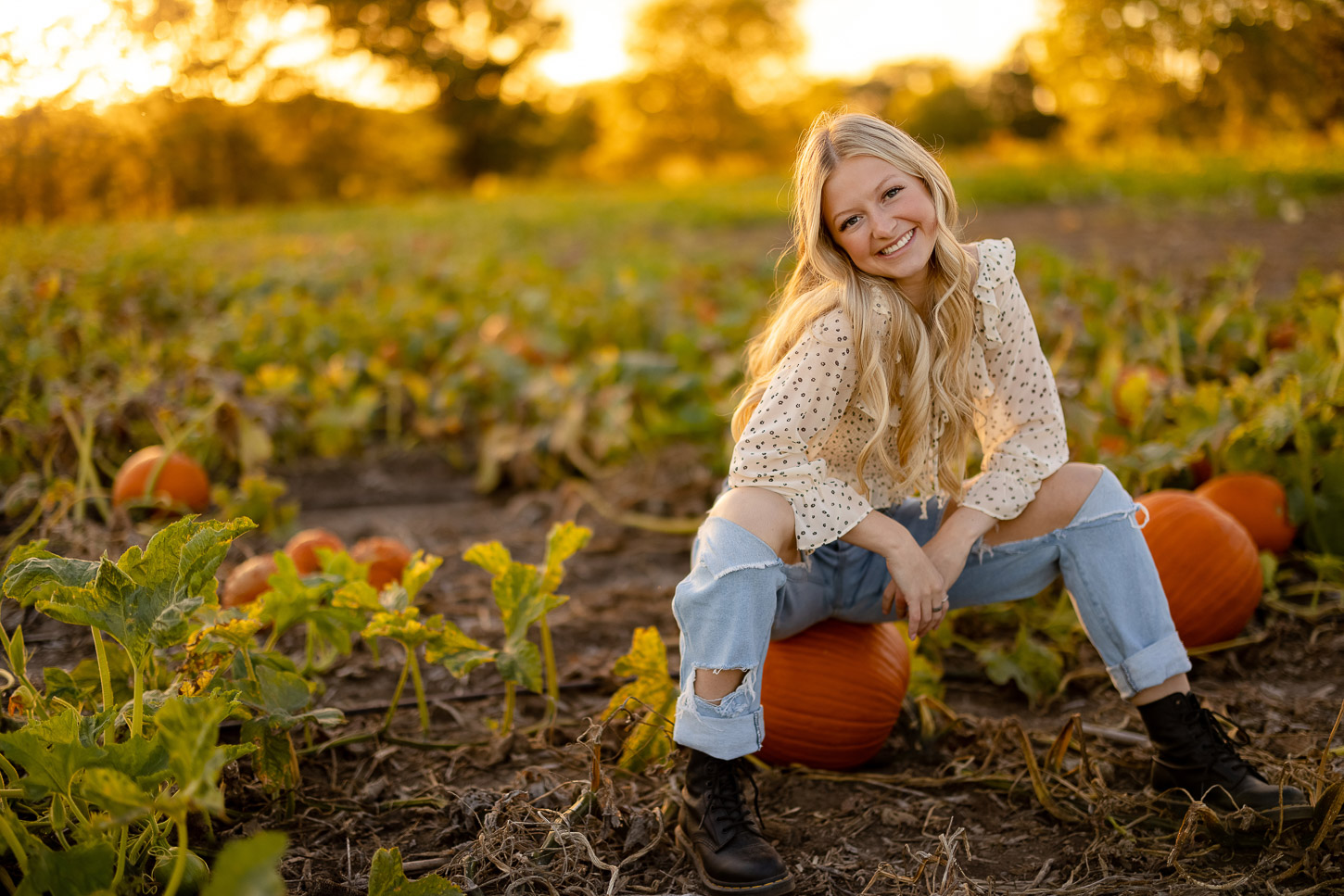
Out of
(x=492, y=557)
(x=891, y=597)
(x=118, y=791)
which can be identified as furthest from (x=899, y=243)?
(x=118, y=791)

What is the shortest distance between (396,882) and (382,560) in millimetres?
1215

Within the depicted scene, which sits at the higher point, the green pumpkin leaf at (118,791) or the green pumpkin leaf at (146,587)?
the green pumpkin leaf at (146,587)

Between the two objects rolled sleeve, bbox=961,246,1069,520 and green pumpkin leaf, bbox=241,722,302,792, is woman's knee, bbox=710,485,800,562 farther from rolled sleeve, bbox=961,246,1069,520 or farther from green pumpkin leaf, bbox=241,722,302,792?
green pumpkin leaf, bbox=241,722,302,792

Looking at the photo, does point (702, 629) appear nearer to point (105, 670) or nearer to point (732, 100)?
point (105, 670)

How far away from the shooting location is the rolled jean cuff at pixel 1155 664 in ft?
5.26

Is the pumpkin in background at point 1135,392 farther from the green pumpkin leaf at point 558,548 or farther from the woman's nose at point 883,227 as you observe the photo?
the green pumpkin leaf at point 558,548

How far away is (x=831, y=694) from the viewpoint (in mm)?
1723

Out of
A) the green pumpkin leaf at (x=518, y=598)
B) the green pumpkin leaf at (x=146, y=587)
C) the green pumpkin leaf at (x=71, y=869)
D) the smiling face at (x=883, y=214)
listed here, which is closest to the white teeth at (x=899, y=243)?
the smiling face at (x=883, y=214)

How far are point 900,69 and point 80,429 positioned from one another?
54479 mm

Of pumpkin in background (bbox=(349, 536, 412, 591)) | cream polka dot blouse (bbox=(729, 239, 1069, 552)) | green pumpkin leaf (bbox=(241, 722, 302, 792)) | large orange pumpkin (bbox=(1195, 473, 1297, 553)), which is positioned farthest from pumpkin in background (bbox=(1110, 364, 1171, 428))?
green pumpkin leaf (bbox=(241, 722, 302, 792))

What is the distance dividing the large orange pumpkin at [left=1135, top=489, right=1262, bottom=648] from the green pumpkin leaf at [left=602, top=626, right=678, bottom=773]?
1043 millimetres

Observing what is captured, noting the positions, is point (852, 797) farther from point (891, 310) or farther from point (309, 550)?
point (309, 550)

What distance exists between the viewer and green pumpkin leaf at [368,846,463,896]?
126 centimetres

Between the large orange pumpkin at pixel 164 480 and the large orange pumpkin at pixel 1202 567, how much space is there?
8.01ft
